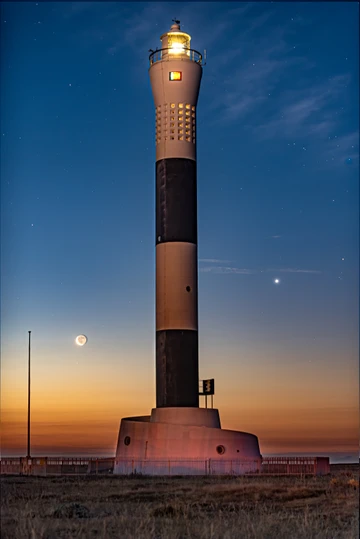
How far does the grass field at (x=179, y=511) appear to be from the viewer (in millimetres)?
24562

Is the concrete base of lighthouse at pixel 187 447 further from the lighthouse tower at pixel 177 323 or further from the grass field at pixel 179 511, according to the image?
the grass field at pixel 179 511

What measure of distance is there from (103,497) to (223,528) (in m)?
12.7

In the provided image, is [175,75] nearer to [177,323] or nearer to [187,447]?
[177,323]

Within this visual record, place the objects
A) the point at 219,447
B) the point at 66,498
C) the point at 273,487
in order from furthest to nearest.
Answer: the point at 219,447 < the point at 273,487 < the point at 66,498

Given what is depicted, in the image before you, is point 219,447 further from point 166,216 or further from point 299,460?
point 166,216

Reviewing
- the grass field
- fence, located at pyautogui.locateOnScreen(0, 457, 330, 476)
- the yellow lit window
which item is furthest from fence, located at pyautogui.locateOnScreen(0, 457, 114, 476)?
the yellow lit window

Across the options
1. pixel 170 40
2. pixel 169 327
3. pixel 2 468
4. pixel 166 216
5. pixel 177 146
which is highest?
pixel 170 40

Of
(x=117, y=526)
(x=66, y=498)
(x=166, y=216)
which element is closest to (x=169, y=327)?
(x=166, y=216)

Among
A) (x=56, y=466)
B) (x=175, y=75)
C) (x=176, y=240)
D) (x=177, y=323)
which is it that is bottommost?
(x=56, y=466)

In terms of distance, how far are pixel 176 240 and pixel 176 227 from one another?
91cm

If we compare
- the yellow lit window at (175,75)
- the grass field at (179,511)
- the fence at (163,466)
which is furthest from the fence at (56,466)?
the yellow lit window at (175,75)

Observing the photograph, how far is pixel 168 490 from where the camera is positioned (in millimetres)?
40469

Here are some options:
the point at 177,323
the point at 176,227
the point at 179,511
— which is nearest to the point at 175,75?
the point at 176,227

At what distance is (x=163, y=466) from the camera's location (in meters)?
57.3
